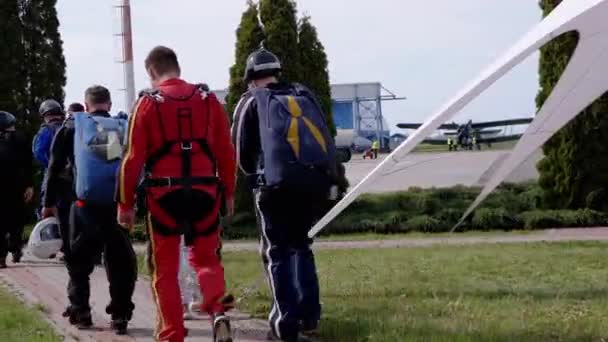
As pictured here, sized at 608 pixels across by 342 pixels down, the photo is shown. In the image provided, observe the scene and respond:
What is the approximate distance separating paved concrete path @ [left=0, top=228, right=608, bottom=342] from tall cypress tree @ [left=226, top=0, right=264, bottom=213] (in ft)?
8.24

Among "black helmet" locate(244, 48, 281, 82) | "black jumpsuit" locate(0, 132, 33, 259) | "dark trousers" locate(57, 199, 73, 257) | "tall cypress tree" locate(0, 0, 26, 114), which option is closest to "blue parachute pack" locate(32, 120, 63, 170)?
"black jumpsuit" locate(0, 132, 33, 259)

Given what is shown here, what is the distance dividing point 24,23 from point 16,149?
27.6 feet

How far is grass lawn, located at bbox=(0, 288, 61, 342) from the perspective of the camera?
634cm

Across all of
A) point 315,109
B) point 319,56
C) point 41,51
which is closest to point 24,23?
point 41,51

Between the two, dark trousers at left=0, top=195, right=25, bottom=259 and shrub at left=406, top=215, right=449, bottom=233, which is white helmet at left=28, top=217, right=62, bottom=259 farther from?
shrub at left=406, top=215, right=449, bottom=233

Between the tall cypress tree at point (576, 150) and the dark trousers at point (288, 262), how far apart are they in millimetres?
12023

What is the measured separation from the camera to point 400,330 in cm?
595

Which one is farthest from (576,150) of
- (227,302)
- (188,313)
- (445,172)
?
(227,302)

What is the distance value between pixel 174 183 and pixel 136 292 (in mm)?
3501

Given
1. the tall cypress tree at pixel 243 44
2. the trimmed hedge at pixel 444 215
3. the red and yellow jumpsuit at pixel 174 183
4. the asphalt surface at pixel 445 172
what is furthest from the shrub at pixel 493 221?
the red and yellow jumpsuit at pixel 174 183

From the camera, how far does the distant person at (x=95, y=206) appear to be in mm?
6527

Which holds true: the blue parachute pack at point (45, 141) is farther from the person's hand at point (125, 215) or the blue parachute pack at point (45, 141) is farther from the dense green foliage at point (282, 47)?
the dense green foliage at point (282, 47)

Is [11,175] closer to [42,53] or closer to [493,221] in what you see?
[42,53]

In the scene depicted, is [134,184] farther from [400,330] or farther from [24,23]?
[24,23]
